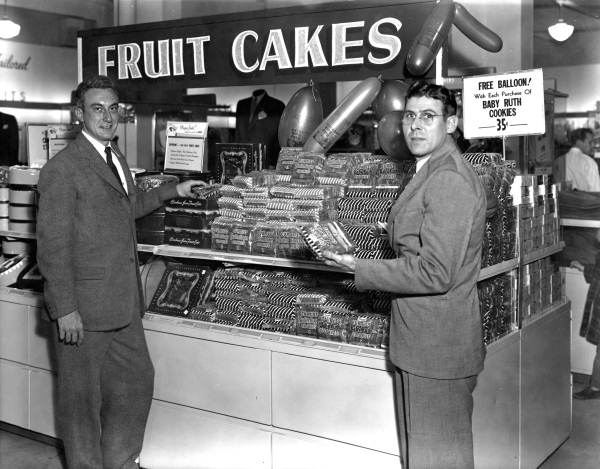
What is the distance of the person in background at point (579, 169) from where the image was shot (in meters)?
8.55

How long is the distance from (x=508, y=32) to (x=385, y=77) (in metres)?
2.72

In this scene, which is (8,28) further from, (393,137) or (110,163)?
(393,137)

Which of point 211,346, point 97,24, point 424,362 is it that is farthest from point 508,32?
point 97,24

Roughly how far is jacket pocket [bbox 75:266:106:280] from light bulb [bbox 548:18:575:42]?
346 inches

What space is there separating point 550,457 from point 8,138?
6184mm

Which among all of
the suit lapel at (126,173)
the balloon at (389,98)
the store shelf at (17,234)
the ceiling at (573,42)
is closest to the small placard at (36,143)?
the store shelf at (17,234)

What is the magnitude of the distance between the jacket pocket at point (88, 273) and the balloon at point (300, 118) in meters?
1.22

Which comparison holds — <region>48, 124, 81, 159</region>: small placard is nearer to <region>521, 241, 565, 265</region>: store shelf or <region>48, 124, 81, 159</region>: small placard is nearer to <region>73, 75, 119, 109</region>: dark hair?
<region>73, 75, 119, 109</region>: dark hair

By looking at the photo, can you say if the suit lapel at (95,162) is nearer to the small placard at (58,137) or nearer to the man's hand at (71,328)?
the man's hand at (71,328)

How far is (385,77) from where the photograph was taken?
3.66 metres

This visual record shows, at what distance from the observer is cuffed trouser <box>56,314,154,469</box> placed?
127 inches

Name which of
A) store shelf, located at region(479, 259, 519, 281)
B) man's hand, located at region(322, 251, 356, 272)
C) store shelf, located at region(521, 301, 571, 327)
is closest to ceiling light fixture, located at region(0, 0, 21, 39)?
store shelf, located at region(521, 301, 571, 327)

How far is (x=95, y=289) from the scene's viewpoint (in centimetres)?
316

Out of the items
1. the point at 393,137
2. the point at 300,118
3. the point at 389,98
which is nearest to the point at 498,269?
the point at 393,137
